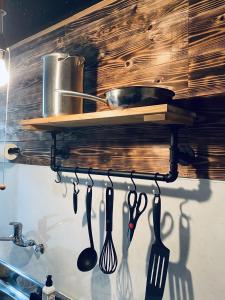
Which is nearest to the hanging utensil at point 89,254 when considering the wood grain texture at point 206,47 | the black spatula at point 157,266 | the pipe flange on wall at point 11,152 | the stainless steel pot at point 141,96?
the black spatula at point 157,266

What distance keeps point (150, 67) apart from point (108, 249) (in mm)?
748

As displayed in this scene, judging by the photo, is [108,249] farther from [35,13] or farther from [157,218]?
[35,13]

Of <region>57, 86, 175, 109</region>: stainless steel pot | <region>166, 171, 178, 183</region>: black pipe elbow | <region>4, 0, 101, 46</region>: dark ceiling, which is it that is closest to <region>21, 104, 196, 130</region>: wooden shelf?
<region>57, 86, 175, 109</region>: stainless steel pot

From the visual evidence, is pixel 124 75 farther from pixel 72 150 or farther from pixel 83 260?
pixel 83 260

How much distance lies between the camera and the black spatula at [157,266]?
0.90 m

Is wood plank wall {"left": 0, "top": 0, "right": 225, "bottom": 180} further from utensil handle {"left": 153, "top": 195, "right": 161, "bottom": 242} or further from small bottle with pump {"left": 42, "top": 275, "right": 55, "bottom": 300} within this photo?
small bottle with pump {"left": 42, "top": 275, "right": 55, "bottom": 300}

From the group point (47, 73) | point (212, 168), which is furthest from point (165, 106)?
point (47, 73)

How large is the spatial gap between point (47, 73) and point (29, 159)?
618 millimetres

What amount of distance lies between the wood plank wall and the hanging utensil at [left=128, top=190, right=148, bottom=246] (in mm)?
108

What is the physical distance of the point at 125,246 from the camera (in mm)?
1113

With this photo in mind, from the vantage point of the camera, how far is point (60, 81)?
1138 mm

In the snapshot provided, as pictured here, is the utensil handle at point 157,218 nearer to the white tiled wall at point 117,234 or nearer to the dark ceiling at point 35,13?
the white tiled wall at point 117,234

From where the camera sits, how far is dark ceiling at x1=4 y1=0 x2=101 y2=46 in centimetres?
129

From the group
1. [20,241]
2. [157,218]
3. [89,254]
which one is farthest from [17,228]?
[157,218]
